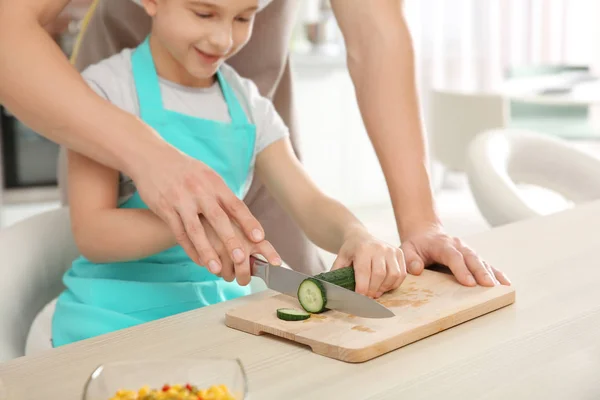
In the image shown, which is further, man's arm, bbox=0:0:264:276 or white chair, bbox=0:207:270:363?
white chair, bbox=0:207:270:363

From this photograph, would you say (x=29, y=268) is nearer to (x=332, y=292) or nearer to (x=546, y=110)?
(x=332, y=292)

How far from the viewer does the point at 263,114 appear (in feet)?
4.92

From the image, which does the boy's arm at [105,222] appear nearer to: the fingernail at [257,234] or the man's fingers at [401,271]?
the fingernail at [257,234]

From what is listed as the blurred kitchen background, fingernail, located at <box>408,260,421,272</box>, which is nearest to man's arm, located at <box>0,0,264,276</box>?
fingernail, located at <box>408,260,421,272</box>

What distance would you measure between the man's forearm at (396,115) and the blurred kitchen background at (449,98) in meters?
1.97

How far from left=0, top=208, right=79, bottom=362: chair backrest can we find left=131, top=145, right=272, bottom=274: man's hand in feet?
1.20

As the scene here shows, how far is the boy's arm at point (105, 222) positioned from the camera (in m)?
1.21

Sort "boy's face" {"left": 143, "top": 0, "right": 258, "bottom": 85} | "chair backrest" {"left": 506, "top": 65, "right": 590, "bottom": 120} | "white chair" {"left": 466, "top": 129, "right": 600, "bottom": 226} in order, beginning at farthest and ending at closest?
"chair backrest" {"left": 506, "top": 65, "right": 590, "bottom": 120} < "white chair" {"left": 466, "top": 129, "right": 600, "bottom": 226} < "boy's face" {"left": 143, "top": 0, "right": 258, "bottom": 85}

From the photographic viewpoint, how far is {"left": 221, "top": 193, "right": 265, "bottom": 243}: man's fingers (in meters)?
1.03

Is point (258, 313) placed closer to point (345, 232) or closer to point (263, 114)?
point (345, 232)

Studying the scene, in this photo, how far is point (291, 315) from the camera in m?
0.95

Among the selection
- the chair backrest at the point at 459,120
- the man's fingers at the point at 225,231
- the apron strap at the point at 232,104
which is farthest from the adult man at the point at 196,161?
the chair backrest at the point at 459,120

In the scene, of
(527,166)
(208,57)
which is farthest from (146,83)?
(527,166)

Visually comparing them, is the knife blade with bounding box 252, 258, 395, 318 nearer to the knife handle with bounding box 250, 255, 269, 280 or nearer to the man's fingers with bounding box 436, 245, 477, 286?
the knife handle with bounding box 250, 255, 269, 280
